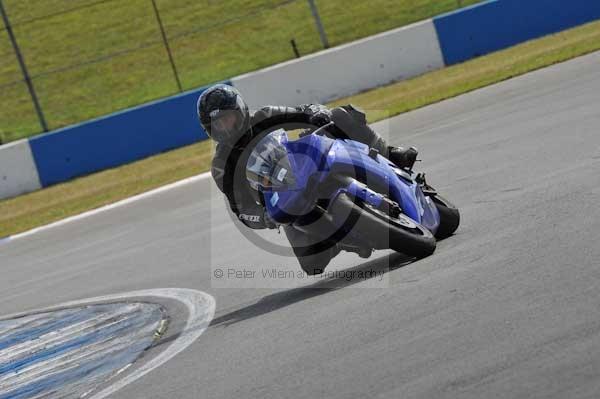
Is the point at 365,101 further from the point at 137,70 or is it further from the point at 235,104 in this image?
the point at 235,104

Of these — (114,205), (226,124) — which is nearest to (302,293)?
(226,124)

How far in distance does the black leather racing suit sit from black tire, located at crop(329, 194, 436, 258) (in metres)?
0.58

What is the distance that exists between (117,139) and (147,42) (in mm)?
5525

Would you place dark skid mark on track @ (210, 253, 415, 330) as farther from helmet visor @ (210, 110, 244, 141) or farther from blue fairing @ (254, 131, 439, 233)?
helmet visor @ (210, 110, 244, 141)

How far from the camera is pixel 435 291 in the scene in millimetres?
5898

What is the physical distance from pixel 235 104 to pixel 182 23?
19430mm

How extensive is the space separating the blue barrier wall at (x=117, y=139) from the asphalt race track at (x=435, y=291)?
7665mm

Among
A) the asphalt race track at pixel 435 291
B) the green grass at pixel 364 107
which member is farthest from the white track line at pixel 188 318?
the green grass at pixel 364 107

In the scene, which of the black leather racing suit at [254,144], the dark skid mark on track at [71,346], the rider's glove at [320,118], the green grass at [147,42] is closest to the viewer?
the dark skid mark on track at [71,346]

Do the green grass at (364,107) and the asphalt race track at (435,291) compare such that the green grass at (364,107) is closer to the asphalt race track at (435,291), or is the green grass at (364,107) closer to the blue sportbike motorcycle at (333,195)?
the asphalt race track at (435,291)

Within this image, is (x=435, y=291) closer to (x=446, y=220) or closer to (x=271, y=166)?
(x=271, y=166)

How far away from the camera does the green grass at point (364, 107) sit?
17.0 m

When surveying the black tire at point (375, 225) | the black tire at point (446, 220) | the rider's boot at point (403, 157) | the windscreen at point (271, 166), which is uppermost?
the windscreen at point (271, 166)

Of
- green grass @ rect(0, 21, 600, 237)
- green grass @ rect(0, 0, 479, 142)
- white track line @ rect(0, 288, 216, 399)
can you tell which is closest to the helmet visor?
white track line @ rect(0, 288, 216, 399)
